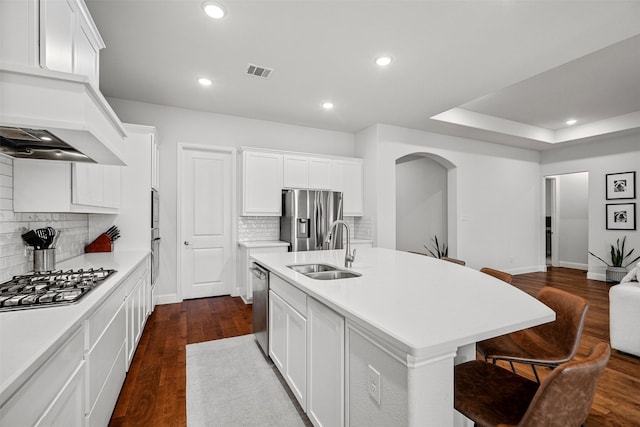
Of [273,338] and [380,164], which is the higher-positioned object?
[380,164]

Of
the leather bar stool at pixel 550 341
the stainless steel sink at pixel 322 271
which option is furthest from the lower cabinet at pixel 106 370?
the leather bar stool at pixel 550 341

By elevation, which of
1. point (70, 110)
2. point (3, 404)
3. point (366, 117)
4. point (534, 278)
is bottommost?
point (534, 278)

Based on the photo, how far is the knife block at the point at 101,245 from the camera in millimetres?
3191

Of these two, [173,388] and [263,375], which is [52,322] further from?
[263,375]

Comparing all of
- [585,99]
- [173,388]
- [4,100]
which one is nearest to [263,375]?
[173,388]

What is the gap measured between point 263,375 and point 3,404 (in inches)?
72.9

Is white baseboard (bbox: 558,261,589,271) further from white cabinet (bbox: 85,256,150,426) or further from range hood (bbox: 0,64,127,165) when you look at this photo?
range hood (bbox: 0,64,127,165)

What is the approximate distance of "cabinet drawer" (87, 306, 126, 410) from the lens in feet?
4.70

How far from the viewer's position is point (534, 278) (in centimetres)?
627

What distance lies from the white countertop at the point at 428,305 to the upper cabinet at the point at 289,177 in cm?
266

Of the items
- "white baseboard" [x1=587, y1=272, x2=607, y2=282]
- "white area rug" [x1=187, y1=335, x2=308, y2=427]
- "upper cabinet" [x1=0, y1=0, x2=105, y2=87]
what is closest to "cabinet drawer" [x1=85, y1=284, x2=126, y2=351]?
"white area rug" [x1=187, y1=335, x2=308, y2=427]

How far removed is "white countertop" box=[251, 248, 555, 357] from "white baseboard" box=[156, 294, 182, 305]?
3.02m

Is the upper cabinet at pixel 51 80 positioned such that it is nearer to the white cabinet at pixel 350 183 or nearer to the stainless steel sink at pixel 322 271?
the stainless steel sink at pixel 322 271

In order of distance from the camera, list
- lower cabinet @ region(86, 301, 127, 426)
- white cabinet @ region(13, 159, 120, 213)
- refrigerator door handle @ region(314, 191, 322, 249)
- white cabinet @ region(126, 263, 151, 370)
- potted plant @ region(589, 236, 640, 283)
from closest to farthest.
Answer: lower cabinet @ region(86, 301, 127, 426) < white cabinet @ region(13, 159, 120, 213) < white cabinet @ region(126, 263, 151, 370) < refrigerator door handle @ region(314, 191, 322, 249) < potted plant @ region(589, 236, 640, 283)
